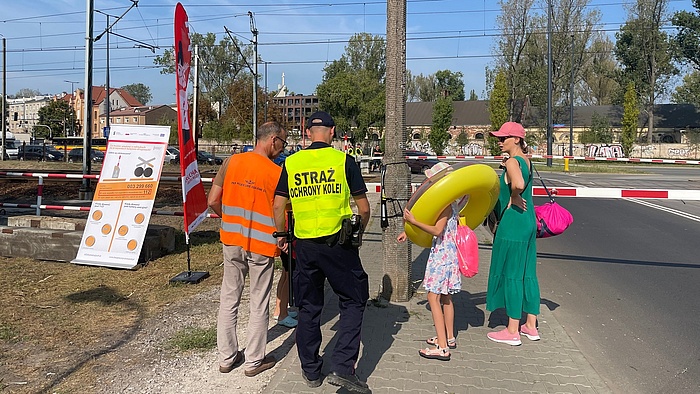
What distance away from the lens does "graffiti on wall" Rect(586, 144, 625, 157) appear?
53.8 metres

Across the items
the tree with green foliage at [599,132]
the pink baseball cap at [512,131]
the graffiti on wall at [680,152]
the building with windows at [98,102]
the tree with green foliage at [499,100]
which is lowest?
the pink baseball cap at [512,131]

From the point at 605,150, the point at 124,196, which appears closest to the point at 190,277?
the point at 124,196

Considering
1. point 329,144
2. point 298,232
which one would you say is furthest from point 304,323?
point 329,144

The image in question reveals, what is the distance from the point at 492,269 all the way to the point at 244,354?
7.52ft

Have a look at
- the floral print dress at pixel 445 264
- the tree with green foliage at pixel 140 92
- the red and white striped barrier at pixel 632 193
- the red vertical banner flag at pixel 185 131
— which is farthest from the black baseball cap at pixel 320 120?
the tree with green foliage at pixel 140 92

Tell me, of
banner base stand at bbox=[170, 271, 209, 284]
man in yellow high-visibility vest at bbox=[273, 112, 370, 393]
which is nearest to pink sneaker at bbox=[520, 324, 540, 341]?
man in yellow high-visibility vest at bbox=[273, 112, 370, 393]

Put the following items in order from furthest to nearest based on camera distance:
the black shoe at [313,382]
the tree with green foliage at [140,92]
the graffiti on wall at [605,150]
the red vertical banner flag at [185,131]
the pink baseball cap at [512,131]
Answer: the tree with green foliage at [140,92], the graffiti on wall at [605,150], the red vertical banner flag at [185,131], the pink baseball cap at [512,131], the black shoe at [313,382]

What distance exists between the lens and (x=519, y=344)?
5.05m

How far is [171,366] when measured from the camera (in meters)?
4.52

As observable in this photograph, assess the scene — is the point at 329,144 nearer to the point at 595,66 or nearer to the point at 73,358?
the point at 73,358

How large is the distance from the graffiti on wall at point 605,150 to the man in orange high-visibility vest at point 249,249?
2152 inches

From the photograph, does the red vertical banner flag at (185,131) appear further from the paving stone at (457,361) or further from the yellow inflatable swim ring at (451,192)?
the yellow inflatable swim ring at (451,192)

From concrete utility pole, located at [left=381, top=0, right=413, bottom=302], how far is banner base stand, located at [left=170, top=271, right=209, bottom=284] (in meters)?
2.48

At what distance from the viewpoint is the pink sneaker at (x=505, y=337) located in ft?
16.6
